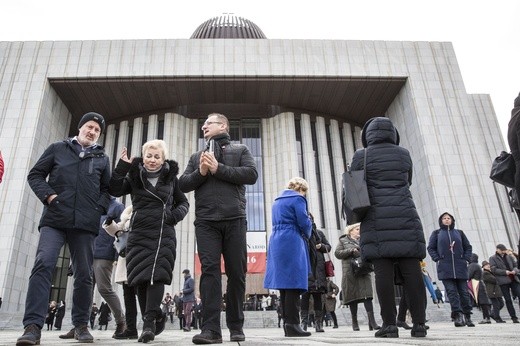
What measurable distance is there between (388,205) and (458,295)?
151 inches

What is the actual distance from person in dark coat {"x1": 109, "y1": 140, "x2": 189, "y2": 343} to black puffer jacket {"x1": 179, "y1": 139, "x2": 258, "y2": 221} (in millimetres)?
337

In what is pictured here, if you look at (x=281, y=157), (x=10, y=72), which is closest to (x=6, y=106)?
(x=10, y=72)

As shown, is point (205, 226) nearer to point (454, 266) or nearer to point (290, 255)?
point (290, 255)

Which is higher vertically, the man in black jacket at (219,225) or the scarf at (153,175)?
the scarf at (153,175)

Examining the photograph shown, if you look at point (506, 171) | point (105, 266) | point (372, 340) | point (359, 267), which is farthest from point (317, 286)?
point (506, 171)

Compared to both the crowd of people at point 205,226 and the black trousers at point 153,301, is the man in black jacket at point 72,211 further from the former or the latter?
the black trousers at point 153,301

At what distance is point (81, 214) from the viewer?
12.8 feet

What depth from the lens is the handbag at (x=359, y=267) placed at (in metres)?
6.77

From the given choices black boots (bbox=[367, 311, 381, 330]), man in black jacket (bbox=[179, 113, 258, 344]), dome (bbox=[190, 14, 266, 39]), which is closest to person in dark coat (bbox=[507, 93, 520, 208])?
man in black jacket (bbox=[179, 113, 258, 344])

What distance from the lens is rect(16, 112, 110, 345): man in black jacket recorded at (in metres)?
3.71

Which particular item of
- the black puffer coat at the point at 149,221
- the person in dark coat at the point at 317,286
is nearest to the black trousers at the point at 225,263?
the black puffer coat at the point at 149,221

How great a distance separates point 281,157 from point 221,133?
2365cm

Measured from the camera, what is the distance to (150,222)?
3.95 metres

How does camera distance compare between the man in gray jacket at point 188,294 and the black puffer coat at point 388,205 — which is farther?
the man in gray jacket at point 188,294
